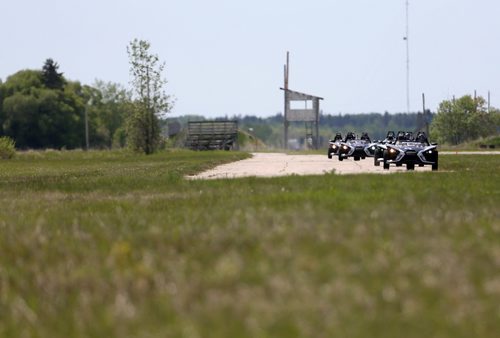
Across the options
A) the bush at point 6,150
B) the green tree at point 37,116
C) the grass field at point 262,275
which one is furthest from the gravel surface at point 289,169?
the green tree at point 37,116

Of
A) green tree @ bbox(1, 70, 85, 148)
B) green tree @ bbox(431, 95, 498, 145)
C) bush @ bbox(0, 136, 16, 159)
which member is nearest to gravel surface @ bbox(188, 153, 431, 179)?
bush @ bbox(0, 136, 16, 159)

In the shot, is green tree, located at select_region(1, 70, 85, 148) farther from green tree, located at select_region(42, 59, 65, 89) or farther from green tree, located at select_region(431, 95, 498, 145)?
green tree, located at select_region(431, 95, 498, 145)

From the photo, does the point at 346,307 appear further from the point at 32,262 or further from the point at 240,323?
the point at 32,262

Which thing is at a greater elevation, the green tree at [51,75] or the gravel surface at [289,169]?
the green tree at [51,75]

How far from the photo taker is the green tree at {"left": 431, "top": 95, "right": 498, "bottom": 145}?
170 m

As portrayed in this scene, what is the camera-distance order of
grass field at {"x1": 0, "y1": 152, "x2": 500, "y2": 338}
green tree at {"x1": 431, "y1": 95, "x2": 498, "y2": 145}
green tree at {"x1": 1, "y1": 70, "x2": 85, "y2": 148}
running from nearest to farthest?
1. grass field at {"x1": 0, "y1": 152, "x2": 500, "y2": 338}
2. green tree at {"x1": 1, "y1": 70, "x2": 85, "y2": 148}
3. green tree at {"x1": 431, "y1": 95, "x2": 498, "y2": 145}

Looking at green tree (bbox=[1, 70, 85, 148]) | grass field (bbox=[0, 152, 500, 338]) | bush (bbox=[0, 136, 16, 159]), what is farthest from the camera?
green tree (bbox=[1, 70, 85, 148])

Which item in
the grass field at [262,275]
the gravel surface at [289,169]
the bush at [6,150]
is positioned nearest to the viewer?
the grass field at [262,275]

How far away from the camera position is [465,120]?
170 meters

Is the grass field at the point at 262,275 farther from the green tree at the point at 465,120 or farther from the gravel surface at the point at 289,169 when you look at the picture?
the green tree at the point at 465,120

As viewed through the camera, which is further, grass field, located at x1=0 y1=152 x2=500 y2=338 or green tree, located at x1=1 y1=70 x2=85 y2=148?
green tree, located at x1=1 y1=70 x2=85 y2=148

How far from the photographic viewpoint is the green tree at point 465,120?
170 meters

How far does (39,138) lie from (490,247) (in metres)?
151

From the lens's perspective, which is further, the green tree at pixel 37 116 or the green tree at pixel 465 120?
the green tree at pixel 465 120
